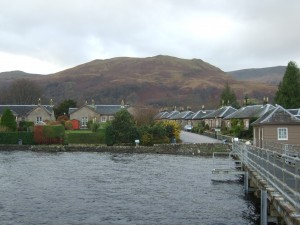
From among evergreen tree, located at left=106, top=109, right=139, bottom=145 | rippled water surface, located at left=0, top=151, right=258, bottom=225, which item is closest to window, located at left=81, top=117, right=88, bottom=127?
evergreen tree, located at left=106, top=109, right=139, bottom=145

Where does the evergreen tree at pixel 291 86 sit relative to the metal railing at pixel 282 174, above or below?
above

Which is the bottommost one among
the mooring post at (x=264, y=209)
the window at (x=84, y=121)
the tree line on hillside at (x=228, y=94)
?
the mooring post at (x=264, y=209)

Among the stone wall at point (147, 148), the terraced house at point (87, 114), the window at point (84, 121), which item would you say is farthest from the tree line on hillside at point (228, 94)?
the stone wall at point (147, 148)

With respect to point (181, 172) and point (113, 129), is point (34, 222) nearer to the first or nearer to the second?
point (181, 172)

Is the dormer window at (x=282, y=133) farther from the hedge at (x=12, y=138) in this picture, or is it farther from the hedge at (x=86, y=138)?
the hedge at (x=12, y=138)

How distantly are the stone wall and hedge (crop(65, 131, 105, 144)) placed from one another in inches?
178

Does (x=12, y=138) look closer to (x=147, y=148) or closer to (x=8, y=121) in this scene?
(x=8, y=121)

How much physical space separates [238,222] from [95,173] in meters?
18.7

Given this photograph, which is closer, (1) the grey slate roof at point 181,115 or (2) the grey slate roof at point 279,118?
(2) the grey slate roof at point 279,118

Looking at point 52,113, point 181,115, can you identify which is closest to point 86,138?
point 52,113

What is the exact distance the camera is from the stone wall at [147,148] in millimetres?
59344

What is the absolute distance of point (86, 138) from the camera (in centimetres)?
6988

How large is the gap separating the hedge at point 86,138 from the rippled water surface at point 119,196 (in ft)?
93.3

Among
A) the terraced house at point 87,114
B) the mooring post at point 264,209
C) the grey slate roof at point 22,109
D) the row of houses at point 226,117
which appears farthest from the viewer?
the terraced house at point 87,114
